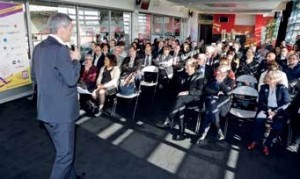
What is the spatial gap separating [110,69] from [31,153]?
197 centimetres

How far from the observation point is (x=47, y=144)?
371 cm


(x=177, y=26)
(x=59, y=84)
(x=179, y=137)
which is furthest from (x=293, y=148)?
(x=177, y=26)

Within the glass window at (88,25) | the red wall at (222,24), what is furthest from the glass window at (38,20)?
the red wall at (222,24)

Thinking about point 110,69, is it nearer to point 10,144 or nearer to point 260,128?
point 10,144

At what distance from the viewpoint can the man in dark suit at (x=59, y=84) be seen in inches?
82.7

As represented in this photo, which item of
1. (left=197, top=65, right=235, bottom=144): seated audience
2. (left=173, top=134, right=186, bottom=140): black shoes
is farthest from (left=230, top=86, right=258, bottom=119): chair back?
(left=173, top=134, right=186, bottom=140): black shoes

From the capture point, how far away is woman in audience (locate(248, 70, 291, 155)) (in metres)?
3.62

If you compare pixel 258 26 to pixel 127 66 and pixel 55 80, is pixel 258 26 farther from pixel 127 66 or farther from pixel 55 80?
pixel 55 80

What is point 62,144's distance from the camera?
2.28 metres

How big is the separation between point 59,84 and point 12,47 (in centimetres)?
416

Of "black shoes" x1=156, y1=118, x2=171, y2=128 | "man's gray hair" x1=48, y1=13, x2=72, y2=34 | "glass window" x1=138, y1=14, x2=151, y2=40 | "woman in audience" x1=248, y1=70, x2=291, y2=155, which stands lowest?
"black shoes" x1=156, y1=118, x2=171, y2=128

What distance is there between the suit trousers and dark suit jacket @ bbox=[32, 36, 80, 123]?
2.8 inches

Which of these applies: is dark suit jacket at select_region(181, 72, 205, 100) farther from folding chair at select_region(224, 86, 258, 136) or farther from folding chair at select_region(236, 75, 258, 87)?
folding chair at select_region(236, 75, 258, 87)

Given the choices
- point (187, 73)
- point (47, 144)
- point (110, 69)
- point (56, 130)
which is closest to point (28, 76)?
point (110, 69)
